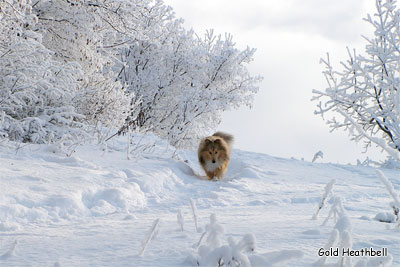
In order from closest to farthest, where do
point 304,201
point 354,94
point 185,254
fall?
1. point 185,254
2. point 304,201
3. point 354,94

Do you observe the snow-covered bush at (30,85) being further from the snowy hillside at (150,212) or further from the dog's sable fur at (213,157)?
the dog's sable fur at (213,157)

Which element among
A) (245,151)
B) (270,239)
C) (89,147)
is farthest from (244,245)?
(245,151)

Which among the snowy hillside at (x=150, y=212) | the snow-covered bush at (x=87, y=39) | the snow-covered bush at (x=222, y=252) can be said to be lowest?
the snowy hillside at (x=150, y=212)

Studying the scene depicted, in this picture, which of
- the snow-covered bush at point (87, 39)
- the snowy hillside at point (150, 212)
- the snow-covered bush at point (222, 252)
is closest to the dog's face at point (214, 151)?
the snowy hillside at point (150, 212)

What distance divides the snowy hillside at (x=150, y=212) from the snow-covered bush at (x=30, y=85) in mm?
874

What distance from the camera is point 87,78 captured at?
9242mm

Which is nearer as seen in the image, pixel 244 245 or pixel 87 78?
pixel 244 245

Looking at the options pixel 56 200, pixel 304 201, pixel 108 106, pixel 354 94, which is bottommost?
pixel 56 200

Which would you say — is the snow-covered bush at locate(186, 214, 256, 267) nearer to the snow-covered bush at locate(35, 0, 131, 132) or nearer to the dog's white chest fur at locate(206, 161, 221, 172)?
the dog's white chest fur at locate(206, 161, 221, 172)

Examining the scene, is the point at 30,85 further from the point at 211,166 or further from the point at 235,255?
the point at 235,255

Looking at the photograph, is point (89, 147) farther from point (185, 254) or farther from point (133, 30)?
point (185, 254)

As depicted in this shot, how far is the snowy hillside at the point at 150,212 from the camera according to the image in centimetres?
199

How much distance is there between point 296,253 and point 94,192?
132 inches

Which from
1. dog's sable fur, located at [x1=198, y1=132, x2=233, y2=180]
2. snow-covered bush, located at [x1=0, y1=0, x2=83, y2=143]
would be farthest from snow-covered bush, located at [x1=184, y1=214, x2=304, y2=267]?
dog's sable fur, located at [x1=198, y1=132, x2=233, y2=180]
